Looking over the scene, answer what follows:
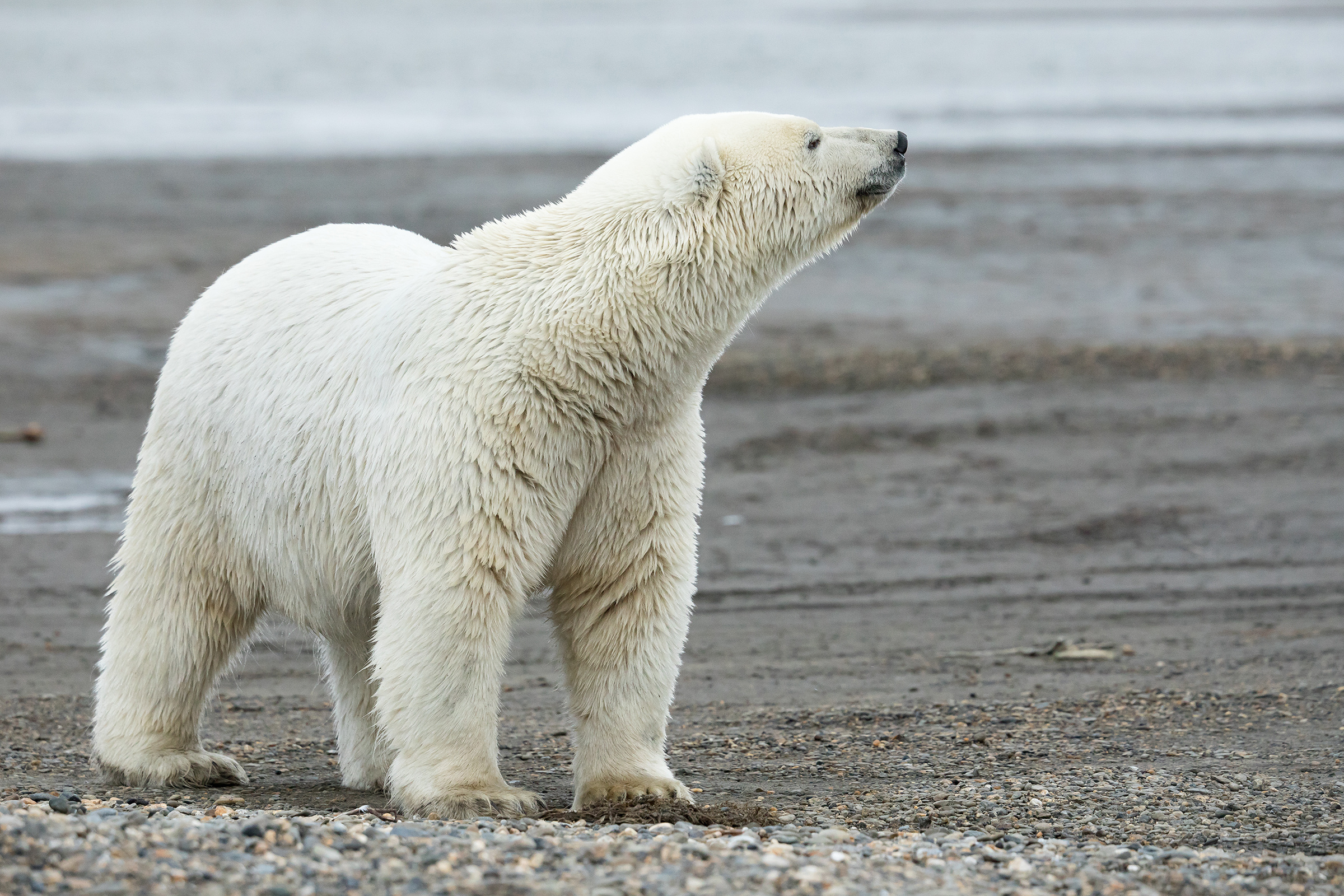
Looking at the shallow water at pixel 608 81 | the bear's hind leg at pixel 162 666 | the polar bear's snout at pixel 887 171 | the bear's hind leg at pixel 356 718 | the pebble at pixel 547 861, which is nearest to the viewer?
the pebble at pixel 547 861

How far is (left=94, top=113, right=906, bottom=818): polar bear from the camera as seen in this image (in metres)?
4.49

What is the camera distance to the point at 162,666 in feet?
17.4

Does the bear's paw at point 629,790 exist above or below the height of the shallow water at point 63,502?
above

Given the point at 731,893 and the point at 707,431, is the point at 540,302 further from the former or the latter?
the point at 707,431

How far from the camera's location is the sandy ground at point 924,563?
5.71 m

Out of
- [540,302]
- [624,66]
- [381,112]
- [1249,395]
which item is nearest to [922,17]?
[624,66]

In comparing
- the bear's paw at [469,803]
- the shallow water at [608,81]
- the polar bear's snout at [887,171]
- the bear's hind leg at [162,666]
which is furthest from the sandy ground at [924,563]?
the shallow water at [608,81]

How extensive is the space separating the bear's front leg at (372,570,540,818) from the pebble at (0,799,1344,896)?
0.19 meters

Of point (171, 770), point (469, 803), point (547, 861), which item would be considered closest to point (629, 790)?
point (469, 803)

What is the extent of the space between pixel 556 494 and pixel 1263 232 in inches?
608

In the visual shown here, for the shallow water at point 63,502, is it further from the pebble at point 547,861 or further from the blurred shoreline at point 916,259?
the pebble at point 547,861

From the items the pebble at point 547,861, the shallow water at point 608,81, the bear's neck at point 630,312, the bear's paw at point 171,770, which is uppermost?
the shallow water at point 608,81

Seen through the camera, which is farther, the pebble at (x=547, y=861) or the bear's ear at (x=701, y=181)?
the bear's ear at (x=701, y=181)

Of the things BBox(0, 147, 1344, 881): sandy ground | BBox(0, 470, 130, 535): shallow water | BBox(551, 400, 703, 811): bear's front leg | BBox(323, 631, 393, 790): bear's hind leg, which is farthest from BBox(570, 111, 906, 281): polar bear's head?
BBox(0, 470, 130, 535): shallow water
